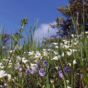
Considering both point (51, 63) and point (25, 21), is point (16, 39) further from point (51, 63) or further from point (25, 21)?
point (51, 63)

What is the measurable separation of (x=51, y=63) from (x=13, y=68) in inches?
27.4

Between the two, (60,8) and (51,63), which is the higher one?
(60,8)

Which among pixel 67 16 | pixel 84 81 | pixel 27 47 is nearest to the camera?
pixel 84 81

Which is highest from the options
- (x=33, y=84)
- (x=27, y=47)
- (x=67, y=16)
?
(x=67, y=16)

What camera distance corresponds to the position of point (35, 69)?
3316mm

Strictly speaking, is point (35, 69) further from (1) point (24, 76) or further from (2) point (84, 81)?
(2) point (84, 81)

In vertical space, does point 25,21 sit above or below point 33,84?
above

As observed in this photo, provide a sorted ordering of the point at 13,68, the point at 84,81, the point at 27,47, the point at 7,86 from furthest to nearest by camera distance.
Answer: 1. the point at 27,47
2. the point at 13,68
3. the point at 7,86
4. the point at 84,81

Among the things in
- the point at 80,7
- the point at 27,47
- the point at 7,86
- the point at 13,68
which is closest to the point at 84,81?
the point at 7,86

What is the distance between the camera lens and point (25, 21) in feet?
8.96

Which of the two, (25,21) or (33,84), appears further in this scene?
(33,84)

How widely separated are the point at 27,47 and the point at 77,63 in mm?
1334

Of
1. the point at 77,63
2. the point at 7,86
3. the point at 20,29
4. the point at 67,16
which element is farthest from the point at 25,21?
the point at 67,16

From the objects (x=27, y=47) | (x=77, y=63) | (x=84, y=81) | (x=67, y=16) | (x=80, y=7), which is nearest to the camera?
(x=84, y=81)
